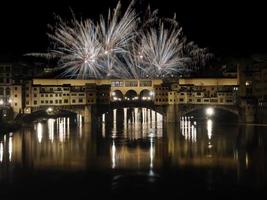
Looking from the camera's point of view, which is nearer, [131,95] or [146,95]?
[131,95]

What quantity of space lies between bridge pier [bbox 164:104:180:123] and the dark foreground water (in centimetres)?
367

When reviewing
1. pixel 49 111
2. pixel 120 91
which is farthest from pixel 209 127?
pixel 49 111

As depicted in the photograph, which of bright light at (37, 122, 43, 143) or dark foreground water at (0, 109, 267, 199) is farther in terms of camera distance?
bright light at (37, 122, 43, 143)

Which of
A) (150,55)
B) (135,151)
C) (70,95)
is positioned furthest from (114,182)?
(70,95)

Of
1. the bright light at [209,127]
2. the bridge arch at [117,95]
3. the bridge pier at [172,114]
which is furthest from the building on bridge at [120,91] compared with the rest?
the bright light at [209,127]

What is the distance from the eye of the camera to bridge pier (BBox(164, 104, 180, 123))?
177 feet

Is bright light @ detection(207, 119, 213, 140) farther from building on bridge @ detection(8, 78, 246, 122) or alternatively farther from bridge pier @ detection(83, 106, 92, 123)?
bridge pier @ detection(83, 106, 92, 123)

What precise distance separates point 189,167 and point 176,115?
24840 mm

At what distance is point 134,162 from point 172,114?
23.2 m

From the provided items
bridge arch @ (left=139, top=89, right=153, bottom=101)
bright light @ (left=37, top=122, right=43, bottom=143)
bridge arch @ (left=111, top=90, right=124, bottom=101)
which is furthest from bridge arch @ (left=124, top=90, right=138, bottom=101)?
bright light @ (left=37, top=122, right=43, bottom=143)

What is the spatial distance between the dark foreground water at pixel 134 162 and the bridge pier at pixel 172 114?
Answer: 144 inches

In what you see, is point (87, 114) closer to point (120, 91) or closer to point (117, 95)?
point (120, 91)

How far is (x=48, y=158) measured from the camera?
108 feet

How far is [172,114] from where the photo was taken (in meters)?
54.0
